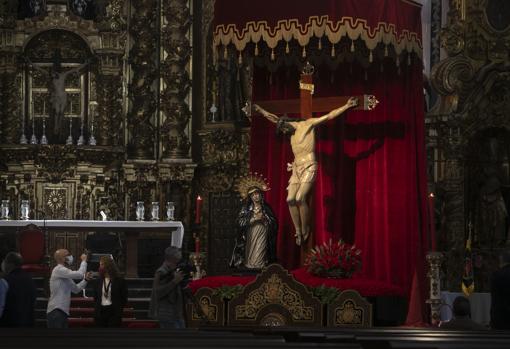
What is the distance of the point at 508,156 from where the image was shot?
20328 mm

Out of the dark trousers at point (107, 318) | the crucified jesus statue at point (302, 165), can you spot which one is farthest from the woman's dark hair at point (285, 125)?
the dark trousers at point (107, 318)

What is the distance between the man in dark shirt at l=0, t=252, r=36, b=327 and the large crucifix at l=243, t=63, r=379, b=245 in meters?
4.19

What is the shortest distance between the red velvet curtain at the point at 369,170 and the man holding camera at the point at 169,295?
3406mm

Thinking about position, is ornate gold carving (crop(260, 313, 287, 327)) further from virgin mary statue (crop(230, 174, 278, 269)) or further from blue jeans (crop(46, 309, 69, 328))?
blue jeans (crop(46, 309, 69, 328))

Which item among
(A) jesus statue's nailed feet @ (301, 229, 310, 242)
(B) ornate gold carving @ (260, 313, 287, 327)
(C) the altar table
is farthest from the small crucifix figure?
(B) ornate gold carving @ (260, 313, 287, 327)

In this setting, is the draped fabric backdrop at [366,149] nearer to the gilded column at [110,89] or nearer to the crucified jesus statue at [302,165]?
the crucified jesus statue at [302,165]

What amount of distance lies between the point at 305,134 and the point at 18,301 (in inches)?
187

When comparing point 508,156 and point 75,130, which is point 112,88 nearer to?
point 75,130

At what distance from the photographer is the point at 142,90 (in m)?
22.4

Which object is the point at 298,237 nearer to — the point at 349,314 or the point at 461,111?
the point at 349,314

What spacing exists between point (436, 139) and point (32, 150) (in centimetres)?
662

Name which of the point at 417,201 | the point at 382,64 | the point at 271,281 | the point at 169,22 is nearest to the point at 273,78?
the point at 382,64

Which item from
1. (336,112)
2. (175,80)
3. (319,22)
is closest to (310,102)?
(336,112)

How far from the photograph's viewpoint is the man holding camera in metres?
12.8
